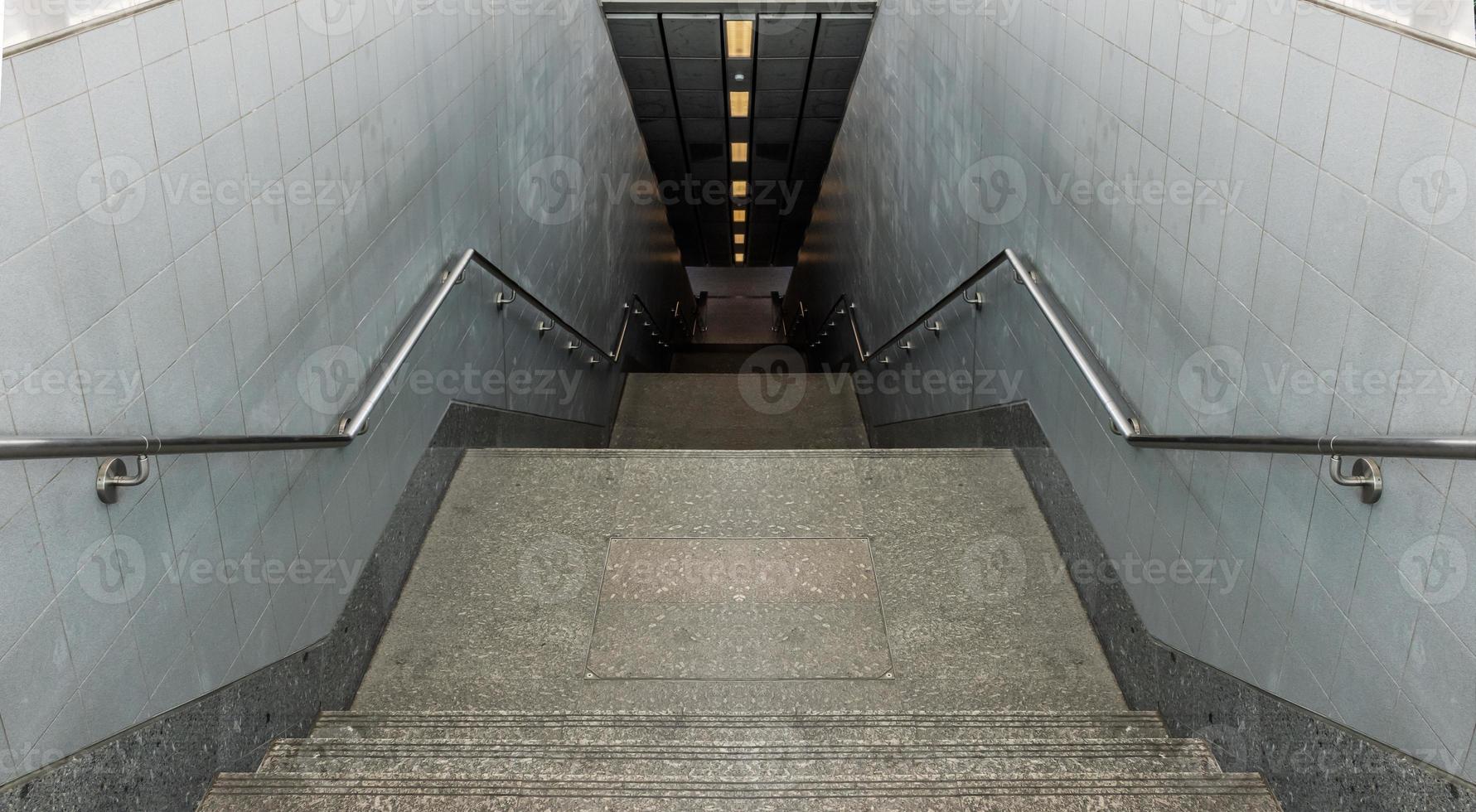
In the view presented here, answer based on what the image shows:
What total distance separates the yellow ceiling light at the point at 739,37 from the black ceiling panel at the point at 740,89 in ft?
0.18

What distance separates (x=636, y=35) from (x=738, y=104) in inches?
89.2

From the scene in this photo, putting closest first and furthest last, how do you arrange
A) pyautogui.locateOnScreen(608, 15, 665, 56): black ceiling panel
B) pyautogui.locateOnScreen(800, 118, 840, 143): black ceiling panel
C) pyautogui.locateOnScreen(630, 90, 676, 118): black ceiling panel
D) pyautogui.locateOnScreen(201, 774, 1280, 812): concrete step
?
pyautogui.locateOnScreen(201, 774, 1280, 812): concrete step < pyautogui.locateOnScreen(608, 15, 665, 56): black ceiling panel < pyautogui.locateOnScreen(630, 90, 676, 118): black ceiling panel < pyautogui.locateOnScreen(800, 118, 840, 143): black ceiling panel

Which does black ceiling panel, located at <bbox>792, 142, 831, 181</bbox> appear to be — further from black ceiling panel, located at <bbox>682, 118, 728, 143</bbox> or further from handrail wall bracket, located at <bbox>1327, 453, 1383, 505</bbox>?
handrail wall bracket, located at <bbox>1327, 453, 1383, 505</bbox>

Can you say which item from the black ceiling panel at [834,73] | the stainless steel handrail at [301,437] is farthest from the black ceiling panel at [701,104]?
the stainless steel handrail at [301,437]

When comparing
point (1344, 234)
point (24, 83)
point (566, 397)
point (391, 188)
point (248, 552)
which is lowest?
point (566, 397)

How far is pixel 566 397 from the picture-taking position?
6.82 metres

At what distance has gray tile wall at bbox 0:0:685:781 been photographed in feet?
5.92

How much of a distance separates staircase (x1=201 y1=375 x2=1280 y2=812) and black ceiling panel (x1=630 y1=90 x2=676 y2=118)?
237 inches

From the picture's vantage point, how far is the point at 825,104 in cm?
1042

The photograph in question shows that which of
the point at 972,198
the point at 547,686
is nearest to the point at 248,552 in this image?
the point at 547,686

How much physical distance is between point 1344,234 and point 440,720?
253 cm

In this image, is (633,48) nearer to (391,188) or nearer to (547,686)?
(391,188)

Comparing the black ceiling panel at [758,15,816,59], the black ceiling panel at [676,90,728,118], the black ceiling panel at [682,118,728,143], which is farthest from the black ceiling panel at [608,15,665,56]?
the black ceiling panel at [682,118,728,143]

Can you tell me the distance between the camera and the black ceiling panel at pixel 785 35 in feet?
26.5
